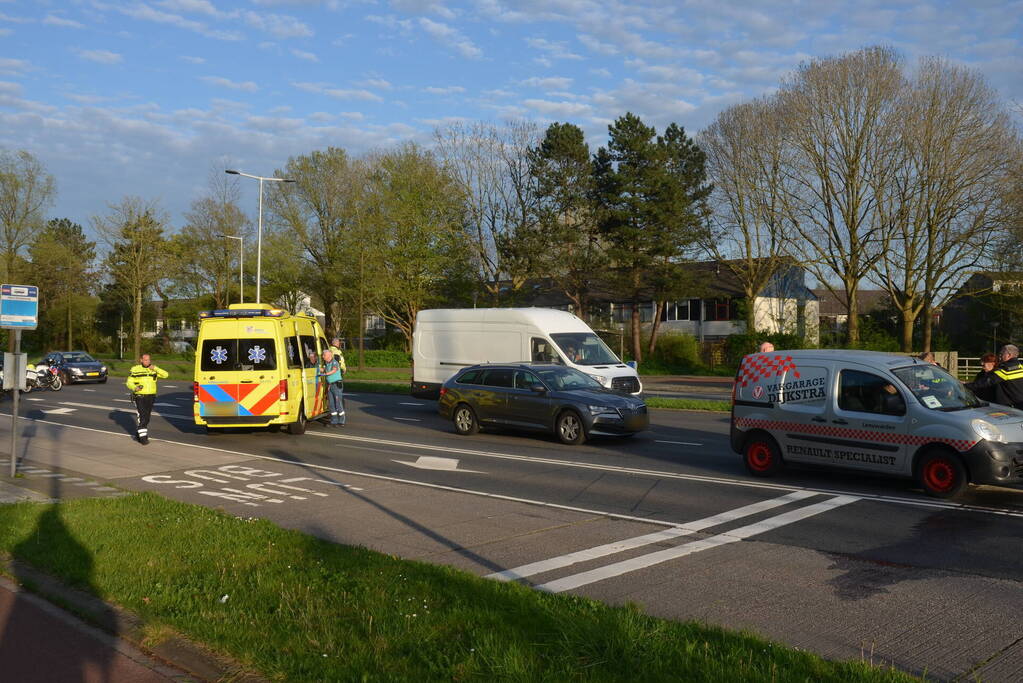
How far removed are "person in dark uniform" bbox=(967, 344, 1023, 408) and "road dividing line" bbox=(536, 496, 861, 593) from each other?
3515mm

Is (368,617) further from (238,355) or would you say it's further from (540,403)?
(238,355)

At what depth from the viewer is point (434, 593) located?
19.9ft

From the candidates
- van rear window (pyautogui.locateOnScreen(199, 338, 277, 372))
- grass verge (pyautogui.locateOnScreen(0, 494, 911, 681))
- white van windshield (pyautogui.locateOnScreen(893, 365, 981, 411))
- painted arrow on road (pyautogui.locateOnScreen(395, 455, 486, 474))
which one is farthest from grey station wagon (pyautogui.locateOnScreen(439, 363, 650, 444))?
grass verge (pyautogui.locateOnScreen(0, 494, 911, 681))

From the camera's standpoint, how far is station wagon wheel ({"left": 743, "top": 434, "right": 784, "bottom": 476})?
466 inches

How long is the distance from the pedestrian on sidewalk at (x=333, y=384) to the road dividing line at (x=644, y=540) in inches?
433

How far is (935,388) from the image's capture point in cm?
1075

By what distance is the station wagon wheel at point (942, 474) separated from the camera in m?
10.0

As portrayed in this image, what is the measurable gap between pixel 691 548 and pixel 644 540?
1.67ft

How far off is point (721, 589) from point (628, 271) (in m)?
43.0

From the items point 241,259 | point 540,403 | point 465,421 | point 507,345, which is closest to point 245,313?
point 465,421

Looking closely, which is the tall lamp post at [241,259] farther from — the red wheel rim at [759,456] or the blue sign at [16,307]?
the red wheel rim at [759,456]

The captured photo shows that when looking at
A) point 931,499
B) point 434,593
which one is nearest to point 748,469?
point 931,499

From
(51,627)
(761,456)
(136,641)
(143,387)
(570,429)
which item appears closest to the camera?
(136,641)

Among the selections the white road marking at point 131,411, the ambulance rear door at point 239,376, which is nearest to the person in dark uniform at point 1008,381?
the ambulance rear door at point 239,376
